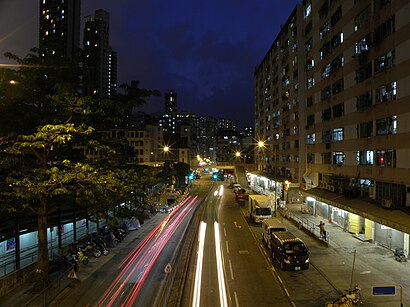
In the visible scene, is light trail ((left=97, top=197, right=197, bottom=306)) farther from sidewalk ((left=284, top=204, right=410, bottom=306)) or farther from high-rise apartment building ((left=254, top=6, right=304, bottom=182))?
high-rise apartment building ((left=254, top=6, right=304, bottom=182))

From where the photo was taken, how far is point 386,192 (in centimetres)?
2884

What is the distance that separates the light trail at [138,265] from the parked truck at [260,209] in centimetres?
930

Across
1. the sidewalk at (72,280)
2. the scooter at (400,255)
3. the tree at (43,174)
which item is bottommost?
the sidewalk at (72,280)

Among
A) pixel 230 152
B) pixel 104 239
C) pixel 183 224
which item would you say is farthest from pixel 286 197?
pixel 230 152

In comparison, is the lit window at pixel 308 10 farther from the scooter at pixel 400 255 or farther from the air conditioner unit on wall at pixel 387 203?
the scooter at pixel 400 255

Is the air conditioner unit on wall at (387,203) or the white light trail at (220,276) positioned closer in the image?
the white light trail at (220,276)

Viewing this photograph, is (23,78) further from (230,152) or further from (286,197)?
(230,152)

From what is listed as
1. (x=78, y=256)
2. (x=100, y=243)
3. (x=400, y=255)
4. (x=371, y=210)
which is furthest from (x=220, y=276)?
(x=371, y=210)

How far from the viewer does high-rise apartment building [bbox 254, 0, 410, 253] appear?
85.8 ft

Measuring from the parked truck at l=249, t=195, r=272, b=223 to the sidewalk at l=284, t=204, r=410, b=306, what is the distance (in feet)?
18.8

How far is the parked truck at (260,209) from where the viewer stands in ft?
135

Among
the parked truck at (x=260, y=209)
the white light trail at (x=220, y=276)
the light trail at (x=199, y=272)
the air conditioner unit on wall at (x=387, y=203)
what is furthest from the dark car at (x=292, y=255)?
the parked truck at (x=260, y=209)

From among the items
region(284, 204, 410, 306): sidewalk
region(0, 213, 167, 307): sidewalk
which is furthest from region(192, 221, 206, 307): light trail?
region(284, 204, 410, 306): sidewalk

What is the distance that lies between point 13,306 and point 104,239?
39.3ft
